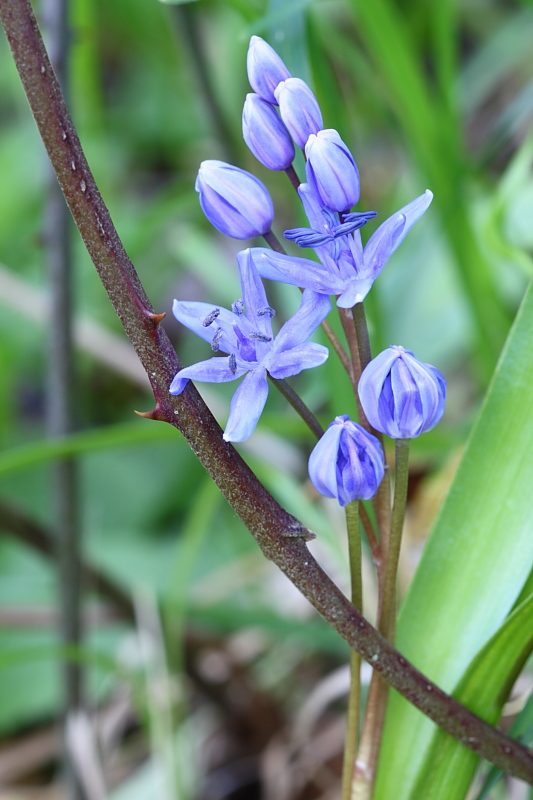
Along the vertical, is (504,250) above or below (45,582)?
below

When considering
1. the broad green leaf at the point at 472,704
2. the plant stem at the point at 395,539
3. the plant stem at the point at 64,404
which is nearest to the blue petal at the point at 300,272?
the plant stem at the point at 395,539

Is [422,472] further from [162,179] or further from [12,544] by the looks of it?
[162,179]

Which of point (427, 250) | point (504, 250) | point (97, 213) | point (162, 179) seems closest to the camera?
point (97, 213)

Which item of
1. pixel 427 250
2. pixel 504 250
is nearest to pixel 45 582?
pixel 427 250

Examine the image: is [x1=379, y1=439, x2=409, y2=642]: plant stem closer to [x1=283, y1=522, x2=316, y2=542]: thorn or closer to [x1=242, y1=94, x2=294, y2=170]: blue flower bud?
[x1=283, y1=522, x2=316, y2=542]: thorn

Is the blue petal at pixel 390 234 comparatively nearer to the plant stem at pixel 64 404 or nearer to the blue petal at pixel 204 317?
the blue petal at pixel 204 317

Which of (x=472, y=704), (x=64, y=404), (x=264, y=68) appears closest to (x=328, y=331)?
(x=264, y=68)
